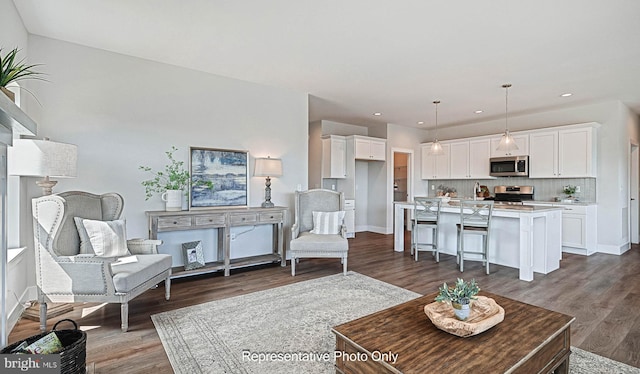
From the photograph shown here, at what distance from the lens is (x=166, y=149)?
152 inches

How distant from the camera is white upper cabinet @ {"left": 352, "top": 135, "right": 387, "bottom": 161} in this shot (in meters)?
6.96

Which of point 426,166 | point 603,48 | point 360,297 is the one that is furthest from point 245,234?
point 426,166

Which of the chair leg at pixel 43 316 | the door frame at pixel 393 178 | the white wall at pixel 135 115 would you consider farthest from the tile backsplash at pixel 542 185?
the chair leg at pixel 43 316

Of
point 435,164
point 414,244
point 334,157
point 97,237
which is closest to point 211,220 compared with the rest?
point 97,237

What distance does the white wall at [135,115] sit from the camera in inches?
129

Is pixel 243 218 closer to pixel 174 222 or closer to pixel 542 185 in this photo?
pixel 174 222

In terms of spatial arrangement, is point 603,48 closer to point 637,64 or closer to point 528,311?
point 637,64

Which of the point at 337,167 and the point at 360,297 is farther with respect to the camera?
the point at 337,167

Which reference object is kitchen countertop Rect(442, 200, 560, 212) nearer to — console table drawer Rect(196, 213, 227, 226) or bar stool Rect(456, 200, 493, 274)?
bar stool Rect(456, 200, 493, 274)

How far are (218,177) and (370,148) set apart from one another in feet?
12.8

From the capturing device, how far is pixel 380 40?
3.20m

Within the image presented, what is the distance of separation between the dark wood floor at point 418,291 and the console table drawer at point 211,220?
69cm

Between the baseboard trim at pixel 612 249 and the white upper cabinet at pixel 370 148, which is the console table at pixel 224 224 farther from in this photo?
the baseboard trim at pixel 612 249

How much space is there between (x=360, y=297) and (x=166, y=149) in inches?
113
